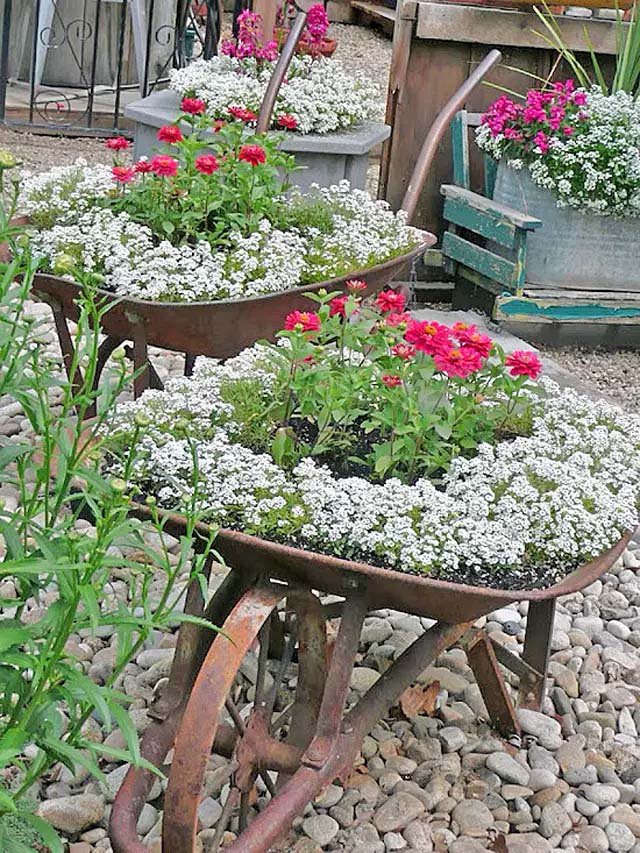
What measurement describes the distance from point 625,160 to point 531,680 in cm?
277

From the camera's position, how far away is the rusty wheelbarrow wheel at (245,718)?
1834 millimetres

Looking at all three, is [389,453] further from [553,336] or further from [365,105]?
[553,336]

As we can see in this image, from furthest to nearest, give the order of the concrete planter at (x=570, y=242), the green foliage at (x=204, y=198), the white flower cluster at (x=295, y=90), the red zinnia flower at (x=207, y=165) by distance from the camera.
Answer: the concrete planter at (x=570, y=242) → the white flower cluster at (x=295, y=90) → the green foliage at (x=204, y=198) → the red zinnia flower at (x=207, y=165)

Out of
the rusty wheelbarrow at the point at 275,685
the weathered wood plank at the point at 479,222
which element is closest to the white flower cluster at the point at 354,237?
the rusty wheelbarrow at the point at 275,685

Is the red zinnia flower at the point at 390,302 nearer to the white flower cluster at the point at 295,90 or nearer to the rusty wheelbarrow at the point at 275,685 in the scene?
the rusty wheelbarrow at the point at 275,685

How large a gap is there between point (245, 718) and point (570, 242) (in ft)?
9.73

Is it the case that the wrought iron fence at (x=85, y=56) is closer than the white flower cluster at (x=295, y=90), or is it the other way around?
the white flower cluster at (x=295, y=90)

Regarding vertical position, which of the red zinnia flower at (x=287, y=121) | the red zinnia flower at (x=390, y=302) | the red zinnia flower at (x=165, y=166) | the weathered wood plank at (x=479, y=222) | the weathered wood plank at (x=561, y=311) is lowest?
the weathered wood plank at (x=561, y=311)

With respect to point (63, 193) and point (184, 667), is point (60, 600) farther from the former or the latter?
point (63, 193)

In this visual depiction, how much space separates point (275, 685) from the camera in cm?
221

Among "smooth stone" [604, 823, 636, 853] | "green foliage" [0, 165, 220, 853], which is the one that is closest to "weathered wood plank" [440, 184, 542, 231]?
"smooth stone" [604, 823, 636, 853]

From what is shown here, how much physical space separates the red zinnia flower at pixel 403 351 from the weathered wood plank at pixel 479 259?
2590mm

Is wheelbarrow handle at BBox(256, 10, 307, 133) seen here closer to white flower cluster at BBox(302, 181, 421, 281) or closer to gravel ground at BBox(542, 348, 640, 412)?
white flower cluster at BBox(302, 181, 421, 281)

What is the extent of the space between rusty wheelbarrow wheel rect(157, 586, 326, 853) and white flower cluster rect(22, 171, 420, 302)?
2.53 feet
